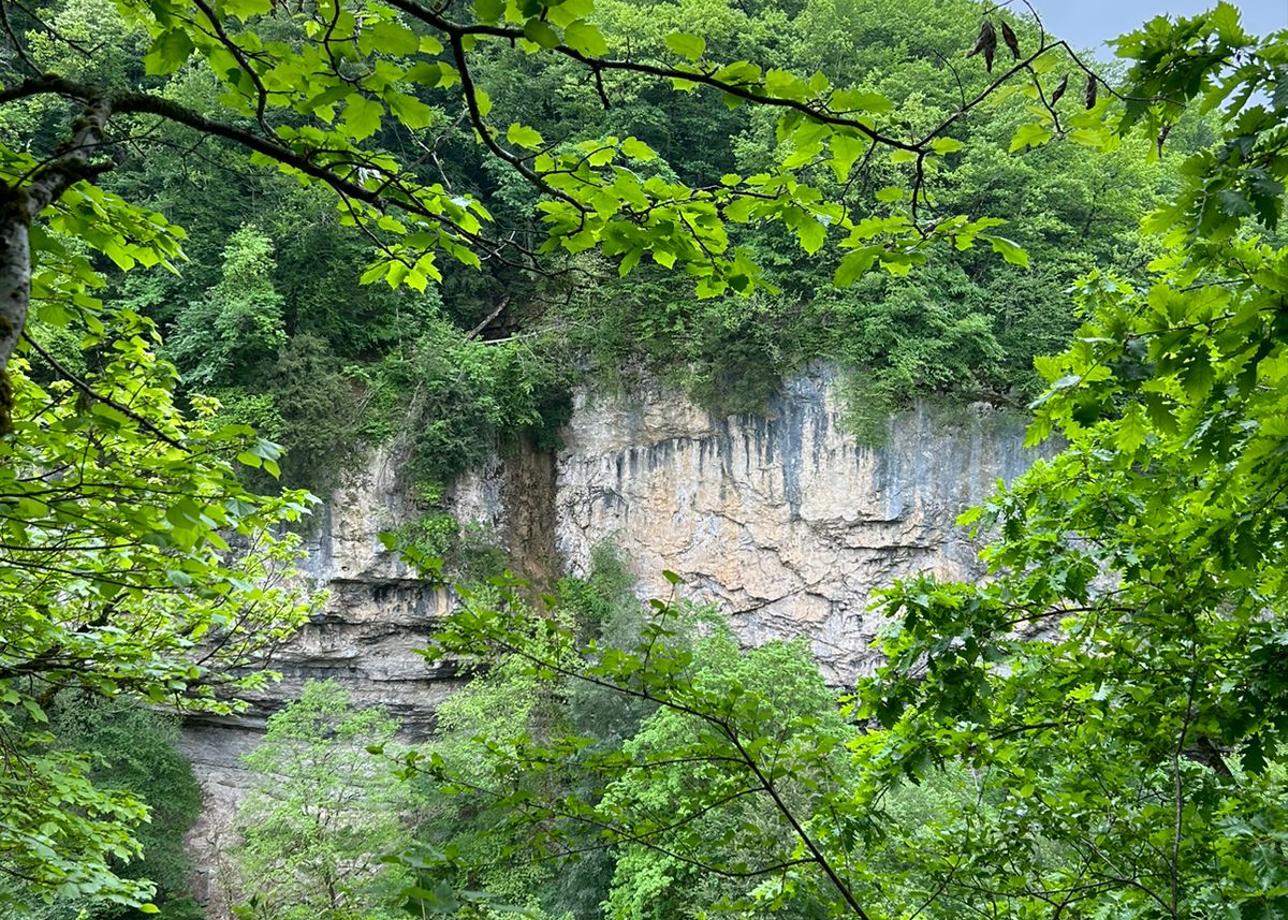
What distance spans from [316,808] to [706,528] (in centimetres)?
879

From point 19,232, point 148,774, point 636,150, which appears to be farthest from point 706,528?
point 19,232

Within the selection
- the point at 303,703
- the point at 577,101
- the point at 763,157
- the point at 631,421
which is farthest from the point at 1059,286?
the point at 303,703

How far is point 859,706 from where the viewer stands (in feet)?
9.14

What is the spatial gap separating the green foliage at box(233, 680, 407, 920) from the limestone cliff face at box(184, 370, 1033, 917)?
1916 millimetres

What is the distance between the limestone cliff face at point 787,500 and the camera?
52.6 feet

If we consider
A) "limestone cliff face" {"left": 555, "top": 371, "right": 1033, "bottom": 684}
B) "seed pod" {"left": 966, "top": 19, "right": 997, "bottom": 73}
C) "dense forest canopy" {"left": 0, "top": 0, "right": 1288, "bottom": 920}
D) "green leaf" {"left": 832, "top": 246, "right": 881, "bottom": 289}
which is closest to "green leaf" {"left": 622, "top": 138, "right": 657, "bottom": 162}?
"dense forest canopy" {"left": 0, "top": 0, "right": 1288, "bottom": 920}

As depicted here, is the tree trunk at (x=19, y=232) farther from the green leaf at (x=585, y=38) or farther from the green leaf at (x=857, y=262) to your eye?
the green leaf at (x=857, y=262)

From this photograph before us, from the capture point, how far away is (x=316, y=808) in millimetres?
13281

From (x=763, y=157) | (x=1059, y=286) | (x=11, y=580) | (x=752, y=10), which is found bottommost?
(x=11, y=580)

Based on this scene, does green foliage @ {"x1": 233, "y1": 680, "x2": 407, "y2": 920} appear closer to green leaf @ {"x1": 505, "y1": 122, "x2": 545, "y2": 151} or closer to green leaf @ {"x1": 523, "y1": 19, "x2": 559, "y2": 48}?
green leaf @ {"x1": 505, "y1": 122, "x2": 545, "y2": 151}

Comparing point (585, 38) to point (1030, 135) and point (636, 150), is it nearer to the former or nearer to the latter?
point (636, 150)

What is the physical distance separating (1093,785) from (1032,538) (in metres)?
Result: 1.01

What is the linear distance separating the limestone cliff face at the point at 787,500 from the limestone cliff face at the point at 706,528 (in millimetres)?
30

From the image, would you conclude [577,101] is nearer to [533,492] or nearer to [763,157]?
[763,157]
